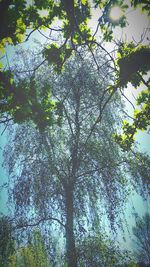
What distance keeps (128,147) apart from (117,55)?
2.71 metres

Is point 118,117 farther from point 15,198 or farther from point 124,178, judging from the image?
point 15,198

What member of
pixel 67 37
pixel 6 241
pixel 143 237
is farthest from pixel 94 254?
pixel 143 237

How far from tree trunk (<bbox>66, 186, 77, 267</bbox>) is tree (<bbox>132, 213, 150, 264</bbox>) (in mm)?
19847

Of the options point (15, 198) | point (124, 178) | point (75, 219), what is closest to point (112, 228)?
point (75, 219)

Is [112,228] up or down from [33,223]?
down

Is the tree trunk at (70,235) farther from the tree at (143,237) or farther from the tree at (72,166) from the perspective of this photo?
A: the tree at (143,237)

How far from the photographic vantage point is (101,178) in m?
8.64

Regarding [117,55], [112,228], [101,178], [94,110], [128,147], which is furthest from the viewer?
[94,110]

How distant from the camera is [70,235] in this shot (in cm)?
837

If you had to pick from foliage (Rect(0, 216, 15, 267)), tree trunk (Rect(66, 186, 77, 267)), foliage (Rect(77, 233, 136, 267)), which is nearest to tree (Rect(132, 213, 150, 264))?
foliage (Rect(77, 233, 136, 267))

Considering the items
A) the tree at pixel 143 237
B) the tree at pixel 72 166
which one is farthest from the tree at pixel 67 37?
the tree at pixel 143 237

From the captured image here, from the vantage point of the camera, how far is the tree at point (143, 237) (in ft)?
86.8

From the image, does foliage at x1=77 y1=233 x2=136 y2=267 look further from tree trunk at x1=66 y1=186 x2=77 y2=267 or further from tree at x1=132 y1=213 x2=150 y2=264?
tree at x1=132 y1=213 x2=150 y2=264

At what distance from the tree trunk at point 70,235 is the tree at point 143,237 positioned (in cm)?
1985
